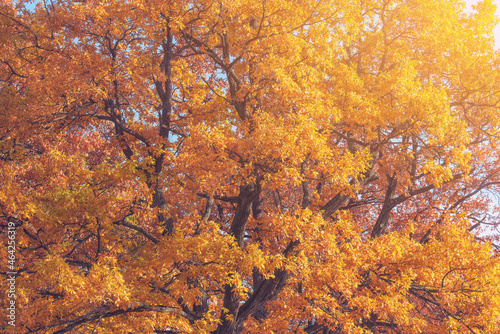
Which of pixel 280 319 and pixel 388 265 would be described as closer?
pixel 388 265

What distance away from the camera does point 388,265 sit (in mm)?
10797

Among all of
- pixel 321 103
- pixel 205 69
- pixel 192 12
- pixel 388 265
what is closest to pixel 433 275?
pixel 388 265

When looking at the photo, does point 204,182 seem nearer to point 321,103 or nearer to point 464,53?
point 321,103

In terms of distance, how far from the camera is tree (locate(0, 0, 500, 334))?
31.0ft

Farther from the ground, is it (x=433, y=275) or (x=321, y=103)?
(x=321, y=103)

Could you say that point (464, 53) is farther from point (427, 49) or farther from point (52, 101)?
point (52, 101)

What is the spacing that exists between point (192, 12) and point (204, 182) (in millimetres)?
5135

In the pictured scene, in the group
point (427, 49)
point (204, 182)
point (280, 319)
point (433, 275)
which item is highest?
point (427, 49)

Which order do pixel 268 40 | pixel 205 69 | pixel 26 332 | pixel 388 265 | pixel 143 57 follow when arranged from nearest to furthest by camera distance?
1. pixel 26 332
2. pixel 268 40
3. pixel 388 265
4. pixel 143 57
5. pixel 205 69

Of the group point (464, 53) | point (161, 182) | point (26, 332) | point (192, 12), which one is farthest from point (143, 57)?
point (464, 53)

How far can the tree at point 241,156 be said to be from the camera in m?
9.45

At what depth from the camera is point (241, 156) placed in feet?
32.3

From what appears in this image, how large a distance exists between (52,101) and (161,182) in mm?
4117

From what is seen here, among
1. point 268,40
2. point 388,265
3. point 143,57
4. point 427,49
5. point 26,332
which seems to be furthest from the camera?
point 427,49
